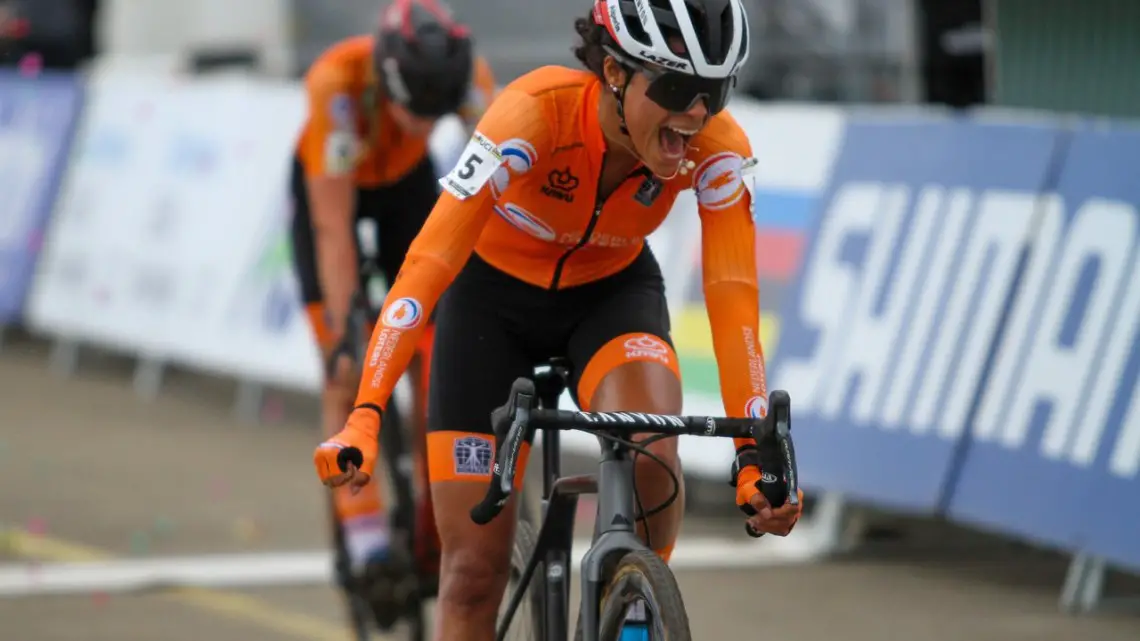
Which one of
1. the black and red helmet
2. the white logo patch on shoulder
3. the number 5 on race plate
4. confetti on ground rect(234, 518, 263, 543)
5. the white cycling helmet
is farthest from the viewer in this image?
confetti on ground rect(234, 518, 263, 543)

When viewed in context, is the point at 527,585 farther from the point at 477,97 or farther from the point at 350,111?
the point at 350,111

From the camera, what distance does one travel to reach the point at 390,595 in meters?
6.95

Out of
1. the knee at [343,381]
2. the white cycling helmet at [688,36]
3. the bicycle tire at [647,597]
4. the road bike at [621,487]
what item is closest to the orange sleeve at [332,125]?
the knee at [343,381]

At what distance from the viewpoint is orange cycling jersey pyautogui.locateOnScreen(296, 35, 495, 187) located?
7.18 m

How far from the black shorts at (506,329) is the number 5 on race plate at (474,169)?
53 centimetres

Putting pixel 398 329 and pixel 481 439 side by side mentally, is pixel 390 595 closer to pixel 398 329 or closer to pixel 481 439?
pixel 481 439

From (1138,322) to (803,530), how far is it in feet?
7.13

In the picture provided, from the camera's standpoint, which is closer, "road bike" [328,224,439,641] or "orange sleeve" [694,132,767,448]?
"orange sleeve" [694,132,767,448]

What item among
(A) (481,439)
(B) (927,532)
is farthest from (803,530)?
(A) (481,439)

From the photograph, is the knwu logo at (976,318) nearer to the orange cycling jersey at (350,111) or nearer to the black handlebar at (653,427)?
the orange cycling jersey at (350,111)

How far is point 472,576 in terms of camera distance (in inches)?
205

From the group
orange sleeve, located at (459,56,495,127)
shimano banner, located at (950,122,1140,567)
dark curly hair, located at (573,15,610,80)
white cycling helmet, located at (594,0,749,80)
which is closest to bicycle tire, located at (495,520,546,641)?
dark curly hair, located at (573,15,610,80)

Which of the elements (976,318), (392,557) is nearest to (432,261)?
(392,557)

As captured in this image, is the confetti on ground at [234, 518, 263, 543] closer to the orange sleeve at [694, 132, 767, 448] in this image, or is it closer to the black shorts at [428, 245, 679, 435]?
the black shorts at [428, 245, 679, 435]
